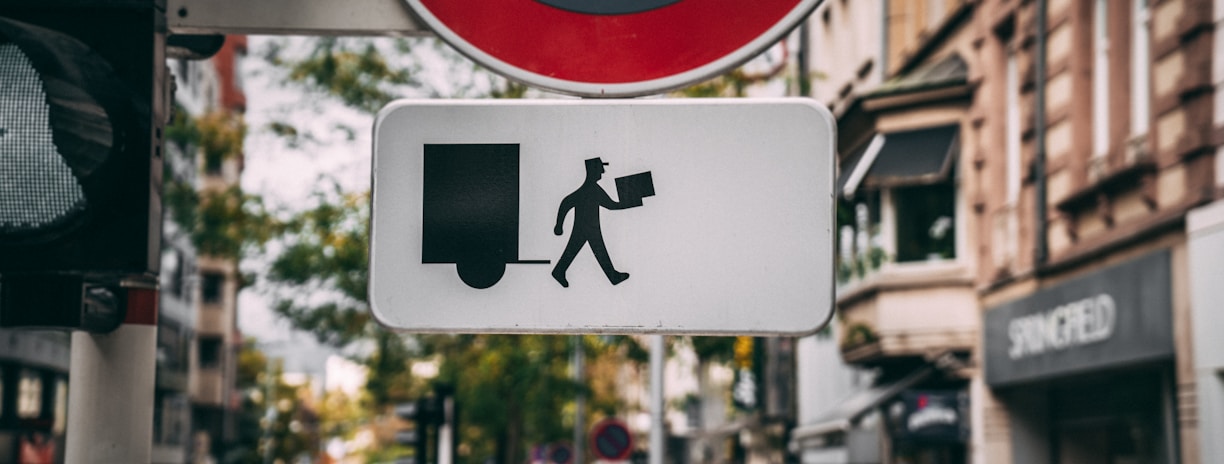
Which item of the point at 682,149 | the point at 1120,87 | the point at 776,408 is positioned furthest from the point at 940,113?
the point at 682,149

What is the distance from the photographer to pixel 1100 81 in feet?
50.5

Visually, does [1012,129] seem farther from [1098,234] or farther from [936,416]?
[936,416]

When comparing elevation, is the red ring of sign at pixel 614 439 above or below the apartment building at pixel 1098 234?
below

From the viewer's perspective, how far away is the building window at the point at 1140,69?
46.2 ft

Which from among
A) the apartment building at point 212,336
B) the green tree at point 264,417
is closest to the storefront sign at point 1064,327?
the apartment building at point 212,336

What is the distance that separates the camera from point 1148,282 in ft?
44.9

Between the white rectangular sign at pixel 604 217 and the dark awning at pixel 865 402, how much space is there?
19820 mm

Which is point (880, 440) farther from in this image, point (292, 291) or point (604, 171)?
point (604, 171)

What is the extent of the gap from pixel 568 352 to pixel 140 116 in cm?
2269

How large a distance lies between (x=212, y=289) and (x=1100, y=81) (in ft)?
196

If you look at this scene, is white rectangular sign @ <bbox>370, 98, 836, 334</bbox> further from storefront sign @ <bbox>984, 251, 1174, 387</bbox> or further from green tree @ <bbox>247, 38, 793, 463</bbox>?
green tree @ <bbox>247, 38, 793, 463</bbox>

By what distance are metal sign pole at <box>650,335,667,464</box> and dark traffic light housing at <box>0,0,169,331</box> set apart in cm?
1931

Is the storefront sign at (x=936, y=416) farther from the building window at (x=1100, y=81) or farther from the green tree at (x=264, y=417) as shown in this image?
the green tree at (x=264, y=417)

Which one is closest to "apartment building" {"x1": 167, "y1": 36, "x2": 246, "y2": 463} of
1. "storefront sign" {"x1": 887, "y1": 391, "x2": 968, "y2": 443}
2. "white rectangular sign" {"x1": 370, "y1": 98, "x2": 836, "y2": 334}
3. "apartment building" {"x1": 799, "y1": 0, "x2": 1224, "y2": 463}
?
"apartment building" {"x1": 799, "y1": 0, "x2": 1224, "y2": 463}
